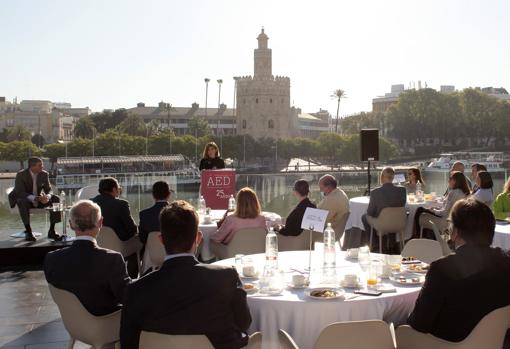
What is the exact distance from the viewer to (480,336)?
9.53ft

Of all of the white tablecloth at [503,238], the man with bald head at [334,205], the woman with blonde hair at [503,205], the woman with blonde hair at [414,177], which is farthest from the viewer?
the woman with blonde hair at [414,177]

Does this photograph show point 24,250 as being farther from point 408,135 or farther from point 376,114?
point 376,114

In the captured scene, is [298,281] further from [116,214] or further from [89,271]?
[116,214]

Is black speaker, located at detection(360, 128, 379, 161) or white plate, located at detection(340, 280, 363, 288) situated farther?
black speaker, located at detection(360, 128, 379, 161)

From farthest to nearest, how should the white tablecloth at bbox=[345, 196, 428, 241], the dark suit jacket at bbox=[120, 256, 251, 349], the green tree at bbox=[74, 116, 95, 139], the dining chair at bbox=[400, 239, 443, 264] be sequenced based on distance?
the green tree at bbox=[74, 116, 95, 139] → the white tablecloth at bbox=[345, 196, 428, 241] → the dining chair at bbox=[400, 239, 443, 264] → the dark suit jacket at bbox=[120, 256, 251, 349]

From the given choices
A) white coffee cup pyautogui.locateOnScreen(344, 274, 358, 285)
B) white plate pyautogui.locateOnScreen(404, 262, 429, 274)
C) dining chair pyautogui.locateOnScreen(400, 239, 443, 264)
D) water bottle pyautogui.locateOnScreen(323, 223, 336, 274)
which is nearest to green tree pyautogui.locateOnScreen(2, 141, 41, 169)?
dining chair pyautogui.locateOnScreen(400, 239, 443, 264)

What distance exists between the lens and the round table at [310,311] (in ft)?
10.5

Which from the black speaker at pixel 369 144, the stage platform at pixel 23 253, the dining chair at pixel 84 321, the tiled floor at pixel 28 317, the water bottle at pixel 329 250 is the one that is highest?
the black speaker at pixel 369 144

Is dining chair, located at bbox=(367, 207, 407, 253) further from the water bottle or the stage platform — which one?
the stage platform

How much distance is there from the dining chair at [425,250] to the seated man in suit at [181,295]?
7.70 ft

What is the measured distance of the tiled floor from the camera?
468 cm

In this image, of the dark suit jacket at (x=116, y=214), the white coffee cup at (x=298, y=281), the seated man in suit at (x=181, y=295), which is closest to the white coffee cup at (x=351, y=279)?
the white coffee cup at (x=298, y=281)

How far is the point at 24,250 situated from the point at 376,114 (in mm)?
75717

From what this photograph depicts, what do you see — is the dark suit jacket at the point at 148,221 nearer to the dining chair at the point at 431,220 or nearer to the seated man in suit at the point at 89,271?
the seated man in suit at the point at 89,271
